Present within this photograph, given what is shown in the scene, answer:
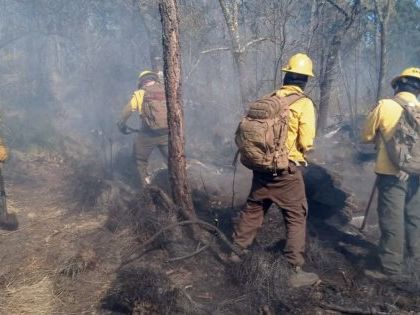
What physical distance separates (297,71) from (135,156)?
440 cm

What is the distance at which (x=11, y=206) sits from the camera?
Result: 7238 mm

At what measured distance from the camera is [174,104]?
5.25 metres

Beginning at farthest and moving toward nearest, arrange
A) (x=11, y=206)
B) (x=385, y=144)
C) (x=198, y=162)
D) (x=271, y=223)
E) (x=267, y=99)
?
(x=198, y=162), (x=11, y=206), (x=271, y=223), (x=385, y=144), (x=267, y=99)

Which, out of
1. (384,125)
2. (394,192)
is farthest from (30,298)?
(384,125)

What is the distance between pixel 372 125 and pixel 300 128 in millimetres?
998

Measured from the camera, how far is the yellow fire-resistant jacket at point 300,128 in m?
4.24

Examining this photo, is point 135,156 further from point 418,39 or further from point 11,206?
point 418,39

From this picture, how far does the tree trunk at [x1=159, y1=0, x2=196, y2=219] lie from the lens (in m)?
5.08

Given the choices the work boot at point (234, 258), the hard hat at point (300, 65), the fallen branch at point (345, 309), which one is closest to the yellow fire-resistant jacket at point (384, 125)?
the hard hat at point (300, 65)

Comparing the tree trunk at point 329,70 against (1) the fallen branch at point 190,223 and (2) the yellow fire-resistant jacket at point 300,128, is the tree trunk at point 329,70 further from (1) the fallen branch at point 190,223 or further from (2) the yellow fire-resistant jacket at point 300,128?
(1) the fallen branch at point 190,223

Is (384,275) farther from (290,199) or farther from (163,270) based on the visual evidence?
(163,270)

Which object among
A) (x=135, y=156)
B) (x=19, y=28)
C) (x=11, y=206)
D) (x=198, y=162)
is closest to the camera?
(x=11, y=206)

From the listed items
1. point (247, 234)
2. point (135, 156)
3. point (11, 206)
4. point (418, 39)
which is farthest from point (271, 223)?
point (418, 39)

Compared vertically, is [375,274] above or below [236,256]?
below
